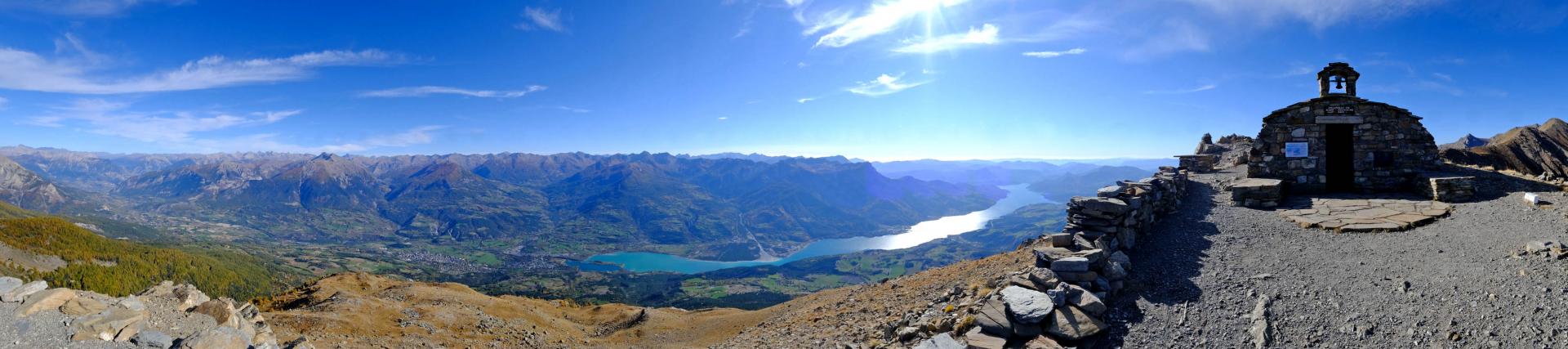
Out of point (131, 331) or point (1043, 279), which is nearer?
point (131, 331)

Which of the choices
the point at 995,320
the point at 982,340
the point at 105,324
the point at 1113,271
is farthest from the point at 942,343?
the point at 105,324

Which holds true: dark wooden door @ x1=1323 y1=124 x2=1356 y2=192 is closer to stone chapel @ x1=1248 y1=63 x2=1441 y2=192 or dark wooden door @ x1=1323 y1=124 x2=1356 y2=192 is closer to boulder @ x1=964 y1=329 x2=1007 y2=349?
stone chapel @ x1=1248 y1=63 x2=1441 y2=192

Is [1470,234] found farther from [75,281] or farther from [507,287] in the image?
[507,287]

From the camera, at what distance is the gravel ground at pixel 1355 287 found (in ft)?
24.8

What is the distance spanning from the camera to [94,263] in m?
60.7

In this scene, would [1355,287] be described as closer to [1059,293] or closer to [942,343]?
[1059,293]

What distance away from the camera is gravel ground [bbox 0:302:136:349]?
7316mm

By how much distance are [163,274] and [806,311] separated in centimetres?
11556

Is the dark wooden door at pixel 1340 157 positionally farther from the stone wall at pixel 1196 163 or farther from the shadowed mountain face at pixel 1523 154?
the shadowed mountain face at pixel 1523 154

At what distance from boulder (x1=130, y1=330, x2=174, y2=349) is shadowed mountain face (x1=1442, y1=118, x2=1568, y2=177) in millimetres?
49050

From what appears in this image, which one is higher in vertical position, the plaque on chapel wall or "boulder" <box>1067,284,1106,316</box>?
the plaque on chapel wall

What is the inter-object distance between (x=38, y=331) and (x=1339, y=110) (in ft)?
105

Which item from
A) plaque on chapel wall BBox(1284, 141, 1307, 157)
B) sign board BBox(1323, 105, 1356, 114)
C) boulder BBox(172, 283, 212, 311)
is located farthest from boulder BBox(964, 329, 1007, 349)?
sign board BBox(1323, 105, 1356, 114)

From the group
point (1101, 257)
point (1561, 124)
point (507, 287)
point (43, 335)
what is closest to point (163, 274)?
point (507, 287)
